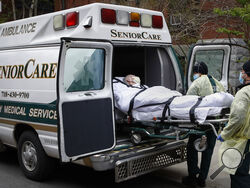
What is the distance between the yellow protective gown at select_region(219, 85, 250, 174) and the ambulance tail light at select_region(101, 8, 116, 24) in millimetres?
2305

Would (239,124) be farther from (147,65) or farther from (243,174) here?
(147,65)

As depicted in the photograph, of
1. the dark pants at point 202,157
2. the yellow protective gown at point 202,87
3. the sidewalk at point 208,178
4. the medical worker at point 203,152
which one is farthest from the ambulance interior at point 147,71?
the sidewalk at point 208,178

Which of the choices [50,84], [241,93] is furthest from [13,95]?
[241,93]

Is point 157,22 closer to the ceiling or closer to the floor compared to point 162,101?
closer to the ceiling

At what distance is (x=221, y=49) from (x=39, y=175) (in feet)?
12.3

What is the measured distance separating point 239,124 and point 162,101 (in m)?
1.37

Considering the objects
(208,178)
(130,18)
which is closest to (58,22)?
(130,18)

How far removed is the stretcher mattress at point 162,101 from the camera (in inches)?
183

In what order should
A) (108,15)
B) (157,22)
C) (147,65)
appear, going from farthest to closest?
(147,65) → (157,22) → (108,15)

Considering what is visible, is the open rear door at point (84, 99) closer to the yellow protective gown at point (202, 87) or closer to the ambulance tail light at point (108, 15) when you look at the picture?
the ambulance tail light at point (108, 15)

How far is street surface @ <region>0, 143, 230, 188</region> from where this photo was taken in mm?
5691

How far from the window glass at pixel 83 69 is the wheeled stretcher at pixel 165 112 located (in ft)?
2.06

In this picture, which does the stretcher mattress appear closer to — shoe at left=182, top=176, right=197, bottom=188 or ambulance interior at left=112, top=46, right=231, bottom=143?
ambulance interior at left=112, top=46, right=231, bottom=143

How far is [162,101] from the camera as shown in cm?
511
